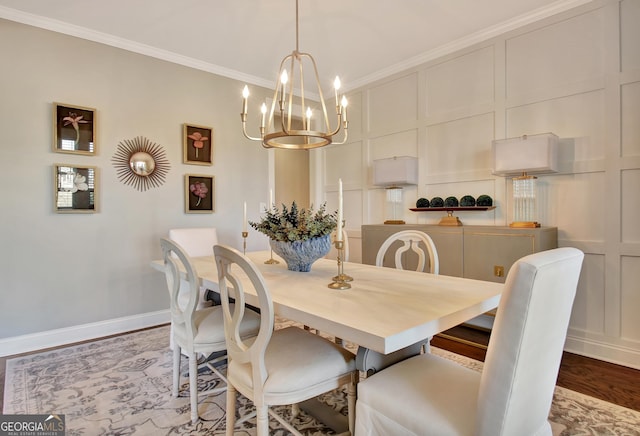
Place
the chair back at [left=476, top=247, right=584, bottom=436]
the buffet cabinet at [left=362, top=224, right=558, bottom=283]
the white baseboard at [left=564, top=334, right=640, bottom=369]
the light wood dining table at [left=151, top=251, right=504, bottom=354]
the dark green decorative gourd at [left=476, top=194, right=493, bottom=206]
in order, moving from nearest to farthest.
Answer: the chair back at [left=476, top=247, right=584, bottom=436]
the light wood dining table at [left=151, top=251, right=504, bottom=354]
the white baseboard at [left=564, top=334, right=640, bottom=369]
the buffet cabinet at [left=362, top=224, right=558, bottom=283]
the dark green decorative gourd at [left=476, top=194, right=493, bottom=206]

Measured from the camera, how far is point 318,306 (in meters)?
1.23

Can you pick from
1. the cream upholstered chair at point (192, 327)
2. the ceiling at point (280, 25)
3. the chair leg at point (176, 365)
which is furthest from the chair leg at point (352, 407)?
the ceiling at point (280, 25)

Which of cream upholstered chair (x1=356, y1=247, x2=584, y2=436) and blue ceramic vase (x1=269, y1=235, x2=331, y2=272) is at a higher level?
blue ceramic vase (x1=269, y1=235, x2=331, y2=272)

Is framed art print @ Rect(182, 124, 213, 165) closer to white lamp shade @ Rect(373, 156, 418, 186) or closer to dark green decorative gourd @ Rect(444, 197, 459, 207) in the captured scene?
white lamp shade @ Rect(373, 156, 418, 186)

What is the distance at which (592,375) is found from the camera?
2.20m

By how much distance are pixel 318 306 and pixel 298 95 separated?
3.75m

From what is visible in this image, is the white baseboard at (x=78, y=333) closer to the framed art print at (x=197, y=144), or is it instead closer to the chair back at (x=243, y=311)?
the framed art print at (x=197, y=144)

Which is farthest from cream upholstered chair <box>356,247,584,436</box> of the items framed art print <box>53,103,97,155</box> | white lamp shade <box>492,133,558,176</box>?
framed art print <box>53,103,97,155</box>

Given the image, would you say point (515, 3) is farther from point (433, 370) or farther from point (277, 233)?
point (433, 370)

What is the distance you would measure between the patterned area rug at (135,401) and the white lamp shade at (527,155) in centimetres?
147

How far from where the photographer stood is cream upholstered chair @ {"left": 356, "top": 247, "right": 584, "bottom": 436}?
0.84 metres

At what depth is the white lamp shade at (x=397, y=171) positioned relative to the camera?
3400 mm

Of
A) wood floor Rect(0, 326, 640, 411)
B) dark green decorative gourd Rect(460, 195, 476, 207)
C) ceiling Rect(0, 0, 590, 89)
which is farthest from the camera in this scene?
dark green decorative gourd Rect(460, 195, 476, 207)

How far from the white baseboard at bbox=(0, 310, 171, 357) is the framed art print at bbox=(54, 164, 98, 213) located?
3.27 ft
